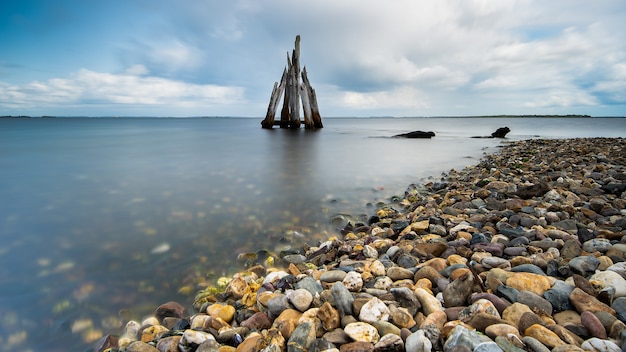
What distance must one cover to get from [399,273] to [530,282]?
0.90m

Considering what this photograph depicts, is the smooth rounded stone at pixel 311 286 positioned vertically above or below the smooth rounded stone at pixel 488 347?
below

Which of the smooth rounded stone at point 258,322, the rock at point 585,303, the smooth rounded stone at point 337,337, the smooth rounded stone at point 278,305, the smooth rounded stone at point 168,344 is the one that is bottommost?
the smooth rounded stone at point 168,344

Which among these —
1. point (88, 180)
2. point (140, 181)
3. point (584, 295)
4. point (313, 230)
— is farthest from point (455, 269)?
point (88, 180)

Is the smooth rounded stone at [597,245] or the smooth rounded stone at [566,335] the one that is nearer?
the smooth rounded stone at [566,335]

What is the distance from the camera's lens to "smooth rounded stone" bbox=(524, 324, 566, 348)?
1567mm

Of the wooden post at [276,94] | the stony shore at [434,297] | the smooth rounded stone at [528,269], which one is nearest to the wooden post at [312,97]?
the wooden post at [276,94]

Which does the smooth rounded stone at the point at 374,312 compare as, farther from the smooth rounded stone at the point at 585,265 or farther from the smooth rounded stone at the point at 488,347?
the smooth rounded stone at the point at 585,265

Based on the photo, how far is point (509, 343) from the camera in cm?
154

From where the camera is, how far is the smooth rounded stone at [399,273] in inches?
101

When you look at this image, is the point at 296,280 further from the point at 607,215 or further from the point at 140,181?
the point at 140,181

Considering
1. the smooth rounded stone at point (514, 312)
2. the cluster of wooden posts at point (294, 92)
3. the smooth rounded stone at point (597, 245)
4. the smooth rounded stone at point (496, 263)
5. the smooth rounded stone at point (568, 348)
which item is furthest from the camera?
the cluster of wooden posts at point (294, 92)

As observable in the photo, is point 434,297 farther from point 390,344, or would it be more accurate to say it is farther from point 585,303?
point 585,303

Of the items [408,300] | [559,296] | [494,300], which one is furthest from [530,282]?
[408,300]

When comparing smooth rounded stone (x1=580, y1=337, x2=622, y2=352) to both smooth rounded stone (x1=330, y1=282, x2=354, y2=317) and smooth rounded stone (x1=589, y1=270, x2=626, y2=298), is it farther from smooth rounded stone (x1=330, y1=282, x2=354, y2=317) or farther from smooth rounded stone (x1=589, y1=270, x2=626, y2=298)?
smooth rounded stone (x1=330, y1=282, x2=354, y2=317)
